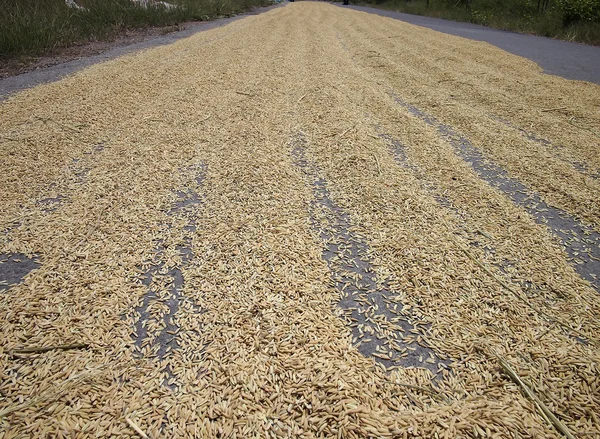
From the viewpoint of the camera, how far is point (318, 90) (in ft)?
18.7

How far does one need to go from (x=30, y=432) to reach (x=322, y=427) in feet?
3.85

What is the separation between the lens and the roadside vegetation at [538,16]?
11898 mm

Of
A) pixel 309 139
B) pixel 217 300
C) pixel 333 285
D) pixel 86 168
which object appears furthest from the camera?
pixel 309 139

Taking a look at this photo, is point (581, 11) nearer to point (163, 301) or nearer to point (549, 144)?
point (549, 144)

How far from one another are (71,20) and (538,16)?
17.5 metres

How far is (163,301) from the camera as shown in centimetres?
198

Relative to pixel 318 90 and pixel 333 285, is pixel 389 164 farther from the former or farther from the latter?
pixel 318 90

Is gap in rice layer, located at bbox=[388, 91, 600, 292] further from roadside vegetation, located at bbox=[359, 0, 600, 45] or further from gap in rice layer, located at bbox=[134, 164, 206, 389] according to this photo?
roadside vegetation, located at bbox=[359, 0, 600, 45]

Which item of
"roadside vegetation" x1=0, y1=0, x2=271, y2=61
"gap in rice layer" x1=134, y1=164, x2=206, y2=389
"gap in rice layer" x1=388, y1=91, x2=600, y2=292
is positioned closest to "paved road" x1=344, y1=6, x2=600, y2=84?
"gap in rice layer" x1=388, y1=91, x2=600, y2=292

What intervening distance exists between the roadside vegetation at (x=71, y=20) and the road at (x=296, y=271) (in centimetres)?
392

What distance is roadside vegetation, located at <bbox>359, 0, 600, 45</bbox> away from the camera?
11898mm

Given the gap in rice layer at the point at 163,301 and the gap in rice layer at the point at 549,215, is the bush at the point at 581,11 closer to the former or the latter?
the gap in rice layer at the point at 549,215

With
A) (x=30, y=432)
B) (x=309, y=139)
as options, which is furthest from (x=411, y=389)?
(x=309, y=139)

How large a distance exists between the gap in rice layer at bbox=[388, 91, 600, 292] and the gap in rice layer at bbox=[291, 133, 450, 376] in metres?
1.29
